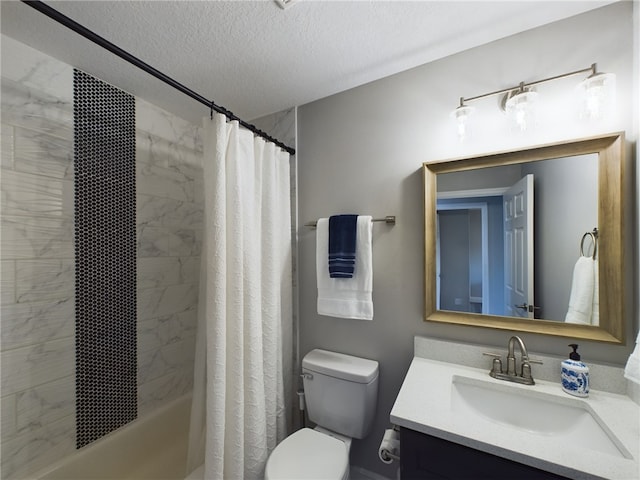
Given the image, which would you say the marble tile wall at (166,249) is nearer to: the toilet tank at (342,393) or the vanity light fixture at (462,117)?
the toilet tank at (342,393)

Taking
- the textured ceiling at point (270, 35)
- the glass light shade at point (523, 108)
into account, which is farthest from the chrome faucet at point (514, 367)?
the textured ceiling at point (270, 35)

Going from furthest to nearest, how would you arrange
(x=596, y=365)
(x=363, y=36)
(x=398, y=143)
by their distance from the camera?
(x=398, y=143)
(x=363, y=36)
(x=596, y=365)

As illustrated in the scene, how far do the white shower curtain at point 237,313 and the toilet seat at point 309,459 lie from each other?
125mm

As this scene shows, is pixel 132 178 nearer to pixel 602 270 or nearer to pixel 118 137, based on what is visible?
pixel 118 137

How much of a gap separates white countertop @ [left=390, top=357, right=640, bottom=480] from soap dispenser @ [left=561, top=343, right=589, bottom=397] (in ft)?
0.08

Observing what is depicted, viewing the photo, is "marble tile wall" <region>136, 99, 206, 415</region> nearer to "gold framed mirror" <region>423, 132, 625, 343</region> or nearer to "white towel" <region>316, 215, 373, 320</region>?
"white towel" <region>316, 215, 373, 320</region>

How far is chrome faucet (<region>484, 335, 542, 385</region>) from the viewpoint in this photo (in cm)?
109

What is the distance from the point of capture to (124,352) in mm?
1547

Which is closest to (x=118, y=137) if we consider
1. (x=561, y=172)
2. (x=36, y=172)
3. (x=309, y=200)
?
(x=36, y=172)

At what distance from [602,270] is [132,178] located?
2429 mm

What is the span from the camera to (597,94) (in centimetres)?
102

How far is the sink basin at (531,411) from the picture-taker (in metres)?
0.90

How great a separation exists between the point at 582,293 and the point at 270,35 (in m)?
1.76

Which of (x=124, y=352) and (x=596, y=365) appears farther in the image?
(x=124, y=352)
